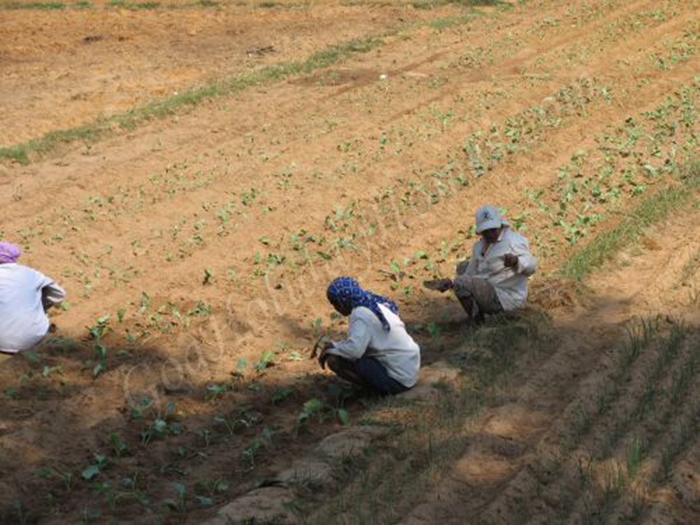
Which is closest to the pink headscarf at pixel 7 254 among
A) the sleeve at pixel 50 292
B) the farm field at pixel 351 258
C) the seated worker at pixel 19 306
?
the seated worker at pixel 19 306

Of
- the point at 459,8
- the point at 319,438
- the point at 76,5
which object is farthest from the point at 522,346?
the point at 76,5

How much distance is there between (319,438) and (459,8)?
15.0 meters

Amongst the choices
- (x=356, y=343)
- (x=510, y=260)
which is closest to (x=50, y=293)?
(x=356, y=343)

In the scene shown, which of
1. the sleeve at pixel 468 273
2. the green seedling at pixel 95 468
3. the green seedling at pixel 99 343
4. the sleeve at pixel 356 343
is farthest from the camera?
the sleeve at pixel 468 273

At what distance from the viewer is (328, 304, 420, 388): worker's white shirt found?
26.1ft

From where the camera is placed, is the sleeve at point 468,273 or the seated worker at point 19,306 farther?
the sleeve at point 468,273

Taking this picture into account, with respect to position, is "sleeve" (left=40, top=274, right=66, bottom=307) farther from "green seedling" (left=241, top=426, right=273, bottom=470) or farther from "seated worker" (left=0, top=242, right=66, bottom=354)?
"green seedling" (left=241, top=426, right=273, bottom=470)

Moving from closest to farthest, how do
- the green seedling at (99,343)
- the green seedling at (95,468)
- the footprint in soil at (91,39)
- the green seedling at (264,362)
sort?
1. the green seedling at (95,468)
2. the green seedling at (99,343)
3. the green seedling at (264,362)
4. the footprint in soil at (91,39)

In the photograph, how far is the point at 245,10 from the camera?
22.4 meters

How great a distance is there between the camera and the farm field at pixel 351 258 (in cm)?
700

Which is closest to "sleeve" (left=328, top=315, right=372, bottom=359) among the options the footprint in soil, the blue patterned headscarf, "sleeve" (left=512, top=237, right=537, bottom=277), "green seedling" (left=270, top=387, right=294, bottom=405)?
the blue patterned headscarf

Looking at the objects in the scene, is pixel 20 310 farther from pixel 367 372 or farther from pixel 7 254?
pixel 367 372

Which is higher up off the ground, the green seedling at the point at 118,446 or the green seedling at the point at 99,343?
the green seedling at the point at 99,343

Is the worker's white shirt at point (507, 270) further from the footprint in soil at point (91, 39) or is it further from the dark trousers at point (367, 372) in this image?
the footprint in soil at point (91, 39)
